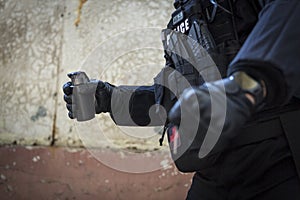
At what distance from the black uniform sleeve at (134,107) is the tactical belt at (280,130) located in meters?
0.32

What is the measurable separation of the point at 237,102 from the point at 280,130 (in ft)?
0.85

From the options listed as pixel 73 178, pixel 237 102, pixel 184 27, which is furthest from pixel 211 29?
pixel 73 178

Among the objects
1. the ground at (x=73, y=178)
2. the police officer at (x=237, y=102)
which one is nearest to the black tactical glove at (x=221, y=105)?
the police officer at (x=237, y=102)

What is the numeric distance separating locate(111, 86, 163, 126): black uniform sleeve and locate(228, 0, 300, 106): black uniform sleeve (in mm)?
465

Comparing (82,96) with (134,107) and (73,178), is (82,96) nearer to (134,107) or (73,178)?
(134,107)

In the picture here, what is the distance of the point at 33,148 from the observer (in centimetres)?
134

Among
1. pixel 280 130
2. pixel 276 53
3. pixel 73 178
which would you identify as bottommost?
pixel 73 178

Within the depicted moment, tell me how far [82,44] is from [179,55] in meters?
0.75

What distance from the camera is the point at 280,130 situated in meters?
0.59

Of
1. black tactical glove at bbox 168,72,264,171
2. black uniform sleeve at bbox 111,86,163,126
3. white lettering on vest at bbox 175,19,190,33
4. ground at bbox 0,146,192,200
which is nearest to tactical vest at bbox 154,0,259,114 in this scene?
white lettering on vest at bbox 175,19,190,33

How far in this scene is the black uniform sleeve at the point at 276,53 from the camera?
1.28ft

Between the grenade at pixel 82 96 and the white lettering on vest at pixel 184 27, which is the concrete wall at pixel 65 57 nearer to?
the grenade at pixel 82 96

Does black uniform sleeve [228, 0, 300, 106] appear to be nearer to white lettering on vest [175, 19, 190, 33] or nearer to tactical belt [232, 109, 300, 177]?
tactical belt [232, 109, 300, 177]

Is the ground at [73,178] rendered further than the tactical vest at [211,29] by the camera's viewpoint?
Yes
